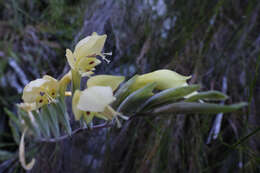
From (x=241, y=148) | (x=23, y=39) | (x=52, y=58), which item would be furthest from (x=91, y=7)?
(x=23, y=39)

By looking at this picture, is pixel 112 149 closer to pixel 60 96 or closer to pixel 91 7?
pixel 60 96

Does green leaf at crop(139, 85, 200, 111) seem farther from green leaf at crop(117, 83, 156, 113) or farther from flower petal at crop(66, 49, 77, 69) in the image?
flower petal at crop(66, 49, 77, 69)

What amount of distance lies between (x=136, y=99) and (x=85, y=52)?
16 centimetres

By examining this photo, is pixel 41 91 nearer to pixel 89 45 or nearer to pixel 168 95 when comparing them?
pixel 89 45

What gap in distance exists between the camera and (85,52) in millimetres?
496

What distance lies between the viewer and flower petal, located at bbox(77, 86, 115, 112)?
1.28 feet

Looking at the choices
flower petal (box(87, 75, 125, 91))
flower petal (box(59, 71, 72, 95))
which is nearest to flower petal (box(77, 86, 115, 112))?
flower petal (box(87, 75, 125, 91))

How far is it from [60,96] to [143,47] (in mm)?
504

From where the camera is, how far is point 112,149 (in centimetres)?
78

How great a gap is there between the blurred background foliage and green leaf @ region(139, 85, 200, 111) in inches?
7.9

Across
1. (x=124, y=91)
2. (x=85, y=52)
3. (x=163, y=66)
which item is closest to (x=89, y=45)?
(x=85, y=52)

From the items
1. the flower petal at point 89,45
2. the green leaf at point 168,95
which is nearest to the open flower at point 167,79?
the green leaf at point 168,95

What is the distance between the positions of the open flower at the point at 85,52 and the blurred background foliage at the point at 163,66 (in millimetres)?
78

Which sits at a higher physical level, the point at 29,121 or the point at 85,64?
the point at 85,64
